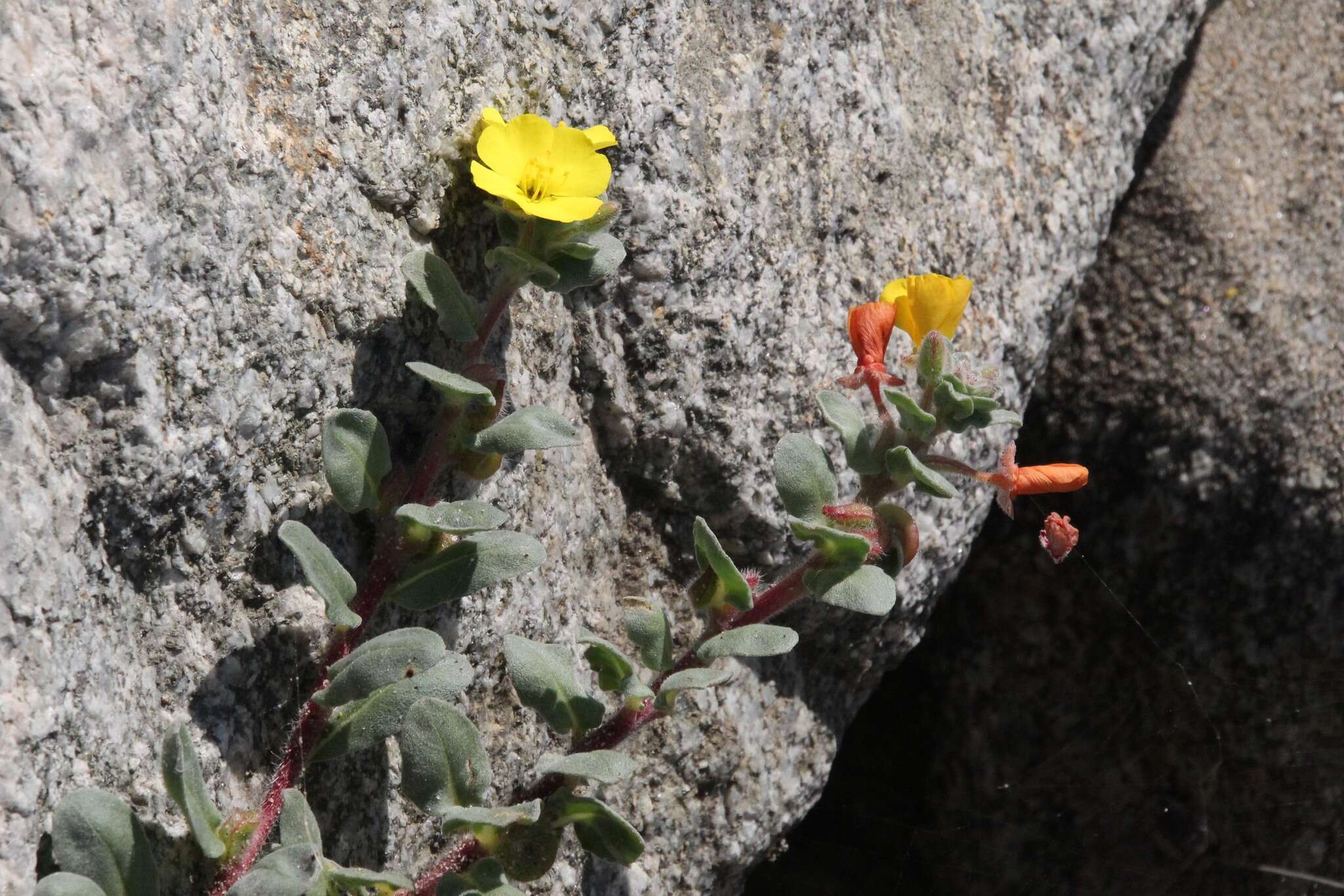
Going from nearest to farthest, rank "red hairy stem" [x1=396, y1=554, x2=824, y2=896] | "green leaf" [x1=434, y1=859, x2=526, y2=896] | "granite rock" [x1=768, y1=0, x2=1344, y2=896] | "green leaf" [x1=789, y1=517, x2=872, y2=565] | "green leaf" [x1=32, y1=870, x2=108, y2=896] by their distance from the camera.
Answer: "green leaf" [x1=32, y1=870, x2=108, y2=896] < "green leaf" [x1=434, y1=859, x2=526, y2=896] < "green leaf" [x1=789, y1=517, x2=872, y2=565] < "red hairy stem" [x1=396, y1=554, x2=824, y2=896] < "granite rock" [x1=768, y1=0, x2=1344, y2=896]

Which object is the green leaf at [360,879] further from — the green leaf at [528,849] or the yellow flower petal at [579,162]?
the yellow flower petal at [579,162]

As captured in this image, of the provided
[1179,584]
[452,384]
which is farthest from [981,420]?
[1179,584]

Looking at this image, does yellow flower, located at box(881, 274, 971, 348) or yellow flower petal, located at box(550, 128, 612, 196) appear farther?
yellow flower, located at box(881, 274, 971, 348)

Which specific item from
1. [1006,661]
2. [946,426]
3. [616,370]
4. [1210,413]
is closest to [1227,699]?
[1006,661]

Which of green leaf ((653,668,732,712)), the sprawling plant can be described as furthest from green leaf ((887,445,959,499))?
green leaf ((653,668,732,712))

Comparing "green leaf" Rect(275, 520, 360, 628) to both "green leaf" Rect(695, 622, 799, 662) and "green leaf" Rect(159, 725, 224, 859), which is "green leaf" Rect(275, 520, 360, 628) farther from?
"green leaf" Rect(695, 622, 799, 662)
